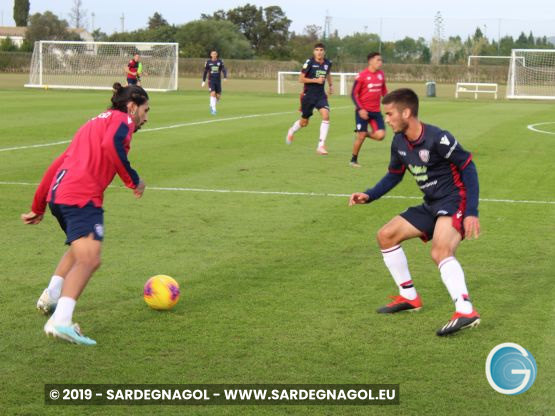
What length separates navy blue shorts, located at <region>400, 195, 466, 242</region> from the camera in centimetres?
665

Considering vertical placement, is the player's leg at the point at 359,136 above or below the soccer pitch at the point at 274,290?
above

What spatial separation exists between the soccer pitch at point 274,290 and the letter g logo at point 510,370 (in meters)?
0.07

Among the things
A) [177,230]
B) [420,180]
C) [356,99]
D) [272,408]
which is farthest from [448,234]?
[356,99]

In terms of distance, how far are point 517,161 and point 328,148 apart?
409cm

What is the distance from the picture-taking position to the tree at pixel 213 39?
82.6 metres

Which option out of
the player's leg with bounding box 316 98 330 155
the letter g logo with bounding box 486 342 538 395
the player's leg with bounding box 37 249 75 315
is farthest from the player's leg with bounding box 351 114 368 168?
the letter g logo with bounding box 486 342 538 395

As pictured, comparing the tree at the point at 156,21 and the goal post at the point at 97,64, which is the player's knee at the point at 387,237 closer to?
the goal post at the point at 97,64

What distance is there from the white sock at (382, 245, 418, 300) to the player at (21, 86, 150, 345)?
2.03 metres

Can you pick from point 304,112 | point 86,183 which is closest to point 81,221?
point 86,183

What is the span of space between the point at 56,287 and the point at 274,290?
181 centimetres

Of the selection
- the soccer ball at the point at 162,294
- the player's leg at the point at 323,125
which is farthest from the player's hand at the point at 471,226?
the player's leg at the point at 323,125

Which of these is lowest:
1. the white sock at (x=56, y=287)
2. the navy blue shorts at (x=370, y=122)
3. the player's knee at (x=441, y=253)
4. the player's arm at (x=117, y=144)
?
the white sock at (x=56, y=287)

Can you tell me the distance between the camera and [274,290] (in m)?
7.54

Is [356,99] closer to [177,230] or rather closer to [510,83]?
[177,230]
